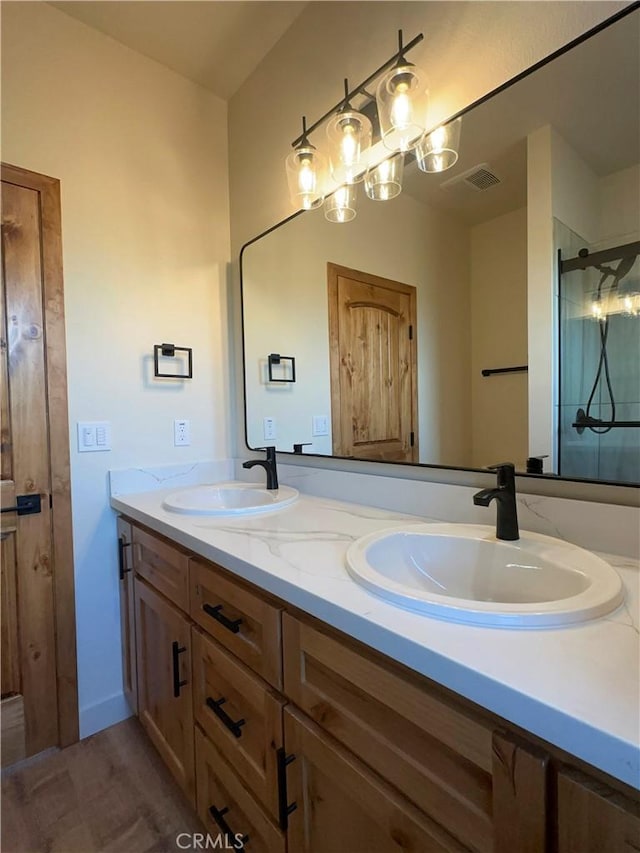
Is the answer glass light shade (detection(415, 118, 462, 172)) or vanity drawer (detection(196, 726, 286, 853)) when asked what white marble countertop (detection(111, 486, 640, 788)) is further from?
glass light shade (detection(415, 118, 462, 172))

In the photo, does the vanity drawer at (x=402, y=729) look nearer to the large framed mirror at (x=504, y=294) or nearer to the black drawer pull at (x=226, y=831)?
the black drawer pull at (x=226, y=831)

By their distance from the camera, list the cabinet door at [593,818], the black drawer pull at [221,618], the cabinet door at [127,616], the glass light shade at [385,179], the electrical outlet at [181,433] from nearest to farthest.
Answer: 1. the cabinet door at [593,818]
2. the black drawer pull at [221,618]
3. the glass light shade at [385,179]
4. the cabinet door at [127,616]
5. the electrical outlet at [181,433]

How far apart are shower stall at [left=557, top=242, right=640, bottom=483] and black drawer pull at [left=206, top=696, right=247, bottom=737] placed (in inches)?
38.6

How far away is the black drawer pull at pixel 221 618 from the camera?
3.14ft

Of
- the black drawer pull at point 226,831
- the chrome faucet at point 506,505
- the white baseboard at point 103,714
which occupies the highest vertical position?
the chrome faucet at point 506,505

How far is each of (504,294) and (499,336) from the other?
0.36 ft

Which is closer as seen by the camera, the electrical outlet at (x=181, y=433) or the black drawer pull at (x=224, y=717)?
the black drawer pull at (x=224, y=717)

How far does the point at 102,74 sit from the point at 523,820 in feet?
8.12

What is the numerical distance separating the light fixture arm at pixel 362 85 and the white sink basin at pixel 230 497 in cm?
134

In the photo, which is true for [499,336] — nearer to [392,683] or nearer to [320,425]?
[320,425]

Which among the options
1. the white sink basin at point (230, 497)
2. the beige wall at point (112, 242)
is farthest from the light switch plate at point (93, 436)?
the white sink basin at point (230, 497)

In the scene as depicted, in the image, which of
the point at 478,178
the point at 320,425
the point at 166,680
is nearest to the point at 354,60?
the point at 478,178

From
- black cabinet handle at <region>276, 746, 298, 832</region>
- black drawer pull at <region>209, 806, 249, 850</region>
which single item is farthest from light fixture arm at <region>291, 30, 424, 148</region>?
black drawer pull at <region>209, 806, 249, 850</region>

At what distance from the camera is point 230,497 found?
1741 mm
